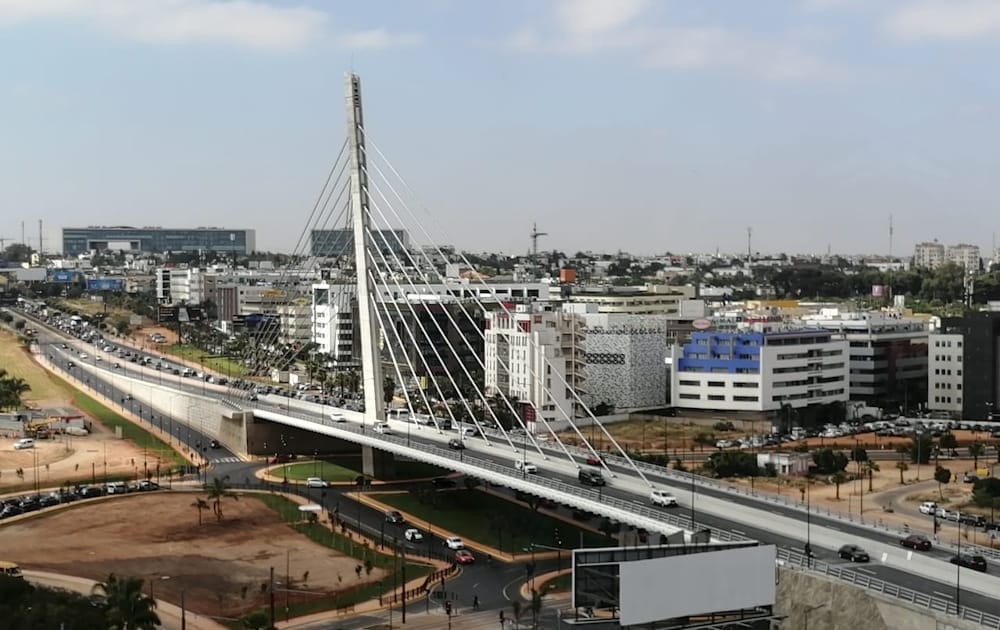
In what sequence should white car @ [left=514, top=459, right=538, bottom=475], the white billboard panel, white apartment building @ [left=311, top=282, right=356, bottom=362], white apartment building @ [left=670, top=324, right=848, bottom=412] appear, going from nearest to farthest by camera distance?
the white billboard panel → white car @ [left=514, top=459, right=538, bottom=475] → white apartment building @ [left=670, top=324, right=848, bottom=412] → white apartment building @ [left=311, top=282, right=356, bottom=362]

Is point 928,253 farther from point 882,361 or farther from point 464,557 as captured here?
point 464,557

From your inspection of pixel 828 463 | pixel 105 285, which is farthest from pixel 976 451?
pixel 105 285

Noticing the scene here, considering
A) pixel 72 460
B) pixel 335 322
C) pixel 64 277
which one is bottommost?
pixel 72 460

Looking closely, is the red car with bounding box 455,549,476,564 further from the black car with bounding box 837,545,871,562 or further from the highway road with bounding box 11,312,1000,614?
the black car with bounding box 837,545,871,562

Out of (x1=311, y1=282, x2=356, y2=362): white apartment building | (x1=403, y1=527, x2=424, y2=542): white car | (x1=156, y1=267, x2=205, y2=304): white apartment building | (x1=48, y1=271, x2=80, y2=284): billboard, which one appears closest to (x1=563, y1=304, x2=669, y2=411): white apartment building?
(x1=311, y1=282, x2=356, y2=362): white apartment building

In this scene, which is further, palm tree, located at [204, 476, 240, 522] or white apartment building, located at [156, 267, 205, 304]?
white apartment building, located at [156, 267, 205, 304]

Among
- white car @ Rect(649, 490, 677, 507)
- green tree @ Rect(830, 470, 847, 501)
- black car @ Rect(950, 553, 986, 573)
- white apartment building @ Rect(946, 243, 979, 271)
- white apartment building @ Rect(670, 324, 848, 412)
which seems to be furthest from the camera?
white apartment building @ Rect(946, 243, 979, 271)

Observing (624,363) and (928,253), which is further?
(928,253)
